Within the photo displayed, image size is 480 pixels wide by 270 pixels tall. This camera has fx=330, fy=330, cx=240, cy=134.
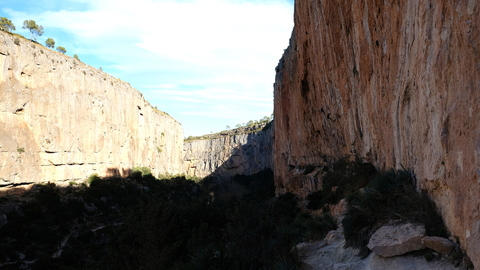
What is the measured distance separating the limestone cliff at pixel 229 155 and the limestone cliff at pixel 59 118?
92.7 feet

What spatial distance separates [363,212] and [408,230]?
1.28 meters

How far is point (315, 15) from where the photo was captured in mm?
15508

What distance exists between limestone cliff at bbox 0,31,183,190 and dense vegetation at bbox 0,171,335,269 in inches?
76.5

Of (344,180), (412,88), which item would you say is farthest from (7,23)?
(412,88)

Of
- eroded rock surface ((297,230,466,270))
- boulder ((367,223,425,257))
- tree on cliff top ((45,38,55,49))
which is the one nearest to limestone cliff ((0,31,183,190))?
tree on cliff top ((45,38,55,49))

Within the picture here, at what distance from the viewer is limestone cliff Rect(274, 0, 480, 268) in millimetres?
3473

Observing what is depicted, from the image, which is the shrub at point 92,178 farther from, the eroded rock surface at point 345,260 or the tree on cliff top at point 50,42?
the eroded rock surface at point 345,260

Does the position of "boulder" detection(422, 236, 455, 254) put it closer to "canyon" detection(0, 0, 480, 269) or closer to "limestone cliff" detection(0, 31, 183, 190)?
"canyon" detection(0, 0, 480, 269)

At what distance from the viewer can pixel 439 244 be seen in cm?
401

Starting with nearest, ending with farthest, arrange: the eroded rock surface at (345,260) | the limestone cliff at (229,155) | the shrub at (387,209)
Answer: the eroded rock surface at (345,260) → the shrub at (387,209) → the limestone cliff at (229,155)

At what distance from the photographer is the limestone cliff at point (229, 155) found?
6838 centimetres

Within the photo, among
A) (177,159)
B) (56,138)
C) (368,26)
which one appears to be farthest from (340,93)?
(177,159)

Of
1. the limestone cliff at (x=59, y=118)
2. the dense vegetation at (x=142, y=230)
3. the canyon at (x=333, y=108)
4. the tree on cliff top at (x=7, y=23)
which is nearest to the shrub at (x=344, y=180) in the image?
the canyon at (x=333, y=108)

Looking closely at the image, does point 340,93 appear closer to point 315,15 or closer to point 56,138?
point 315,15
